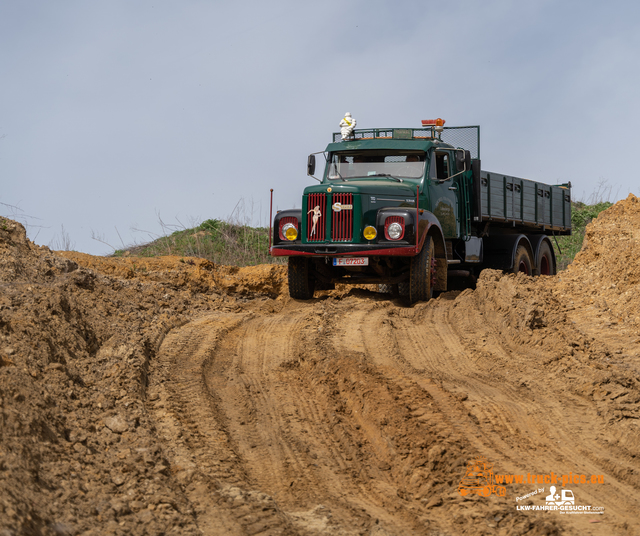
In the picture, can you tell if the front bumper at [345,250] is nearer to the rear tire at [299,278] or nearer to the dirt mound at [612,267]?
the rear tire at [299,278]

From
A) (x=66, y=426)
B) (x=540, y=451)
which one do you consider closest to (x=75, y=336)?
(x=66, y=426)

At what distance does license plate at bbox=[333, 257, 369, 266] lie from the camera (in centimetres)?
922

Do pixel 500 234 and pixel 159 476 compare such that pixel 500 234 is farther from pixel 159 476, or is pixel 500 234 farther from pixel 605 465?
pixel 159 476

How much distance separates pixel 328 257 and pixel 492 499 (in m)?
6.17

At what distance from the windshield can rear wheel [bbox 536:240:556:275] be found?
16.6ft

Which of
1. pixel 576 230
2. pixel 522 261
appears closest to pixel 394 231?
pixel 522 261

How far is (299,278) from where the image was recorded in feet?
33.2

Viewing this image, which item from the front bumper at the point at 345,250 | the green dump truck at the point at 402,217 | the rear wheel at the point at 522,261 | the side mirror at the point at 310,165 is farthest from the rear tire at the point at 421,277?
the rear wheel at the point at 522,261

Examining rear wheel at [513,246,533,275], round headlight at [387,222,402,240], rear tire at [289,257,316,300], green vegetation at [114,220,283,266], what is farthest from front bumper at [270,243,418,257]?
green vegetation at [114,220,283,266]

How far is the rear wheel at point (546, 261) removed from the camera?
14222 millimetres

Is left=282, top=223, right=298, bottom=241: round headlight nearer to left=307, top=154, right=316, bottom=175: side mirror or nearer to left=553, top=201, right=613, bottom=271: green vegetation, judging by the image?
left=307, top=154, right=316, bottom=175: side mirror

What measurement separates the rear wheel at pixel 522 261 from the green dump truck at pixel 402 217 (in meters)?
0.05

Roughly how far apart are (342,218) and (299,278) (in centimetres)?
132

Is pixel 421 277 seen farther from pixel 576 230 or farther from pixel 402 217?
pixel 576 230
